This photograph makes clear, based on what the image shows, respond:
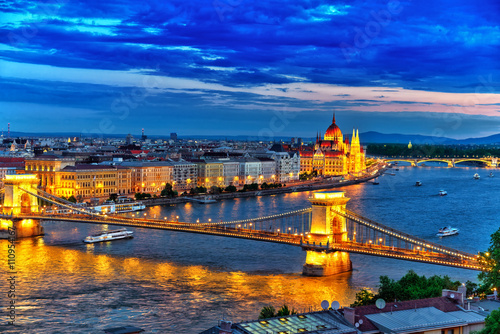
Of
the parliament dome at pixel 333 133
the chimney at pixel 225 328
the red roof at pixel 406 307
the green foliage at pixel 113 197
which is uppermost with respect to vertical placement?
the parliament dome at pixel 333 133

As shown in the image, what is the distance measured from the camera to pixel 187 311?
13984 mm

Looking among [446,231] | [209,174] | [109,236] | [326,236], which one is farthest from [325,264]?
[209,174]

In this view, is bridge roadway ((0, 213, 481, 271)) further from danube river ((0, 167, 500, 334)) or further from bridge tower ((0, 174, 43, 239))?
bridge tower ((0, 174, 43, 239))

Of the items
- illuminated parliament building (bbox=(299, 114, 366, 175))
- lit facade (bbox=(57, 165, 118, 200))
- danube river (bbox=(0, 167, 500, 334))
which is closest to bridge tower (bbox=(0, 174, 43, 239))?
danube river (bbox=(0, 167, 500, 334))

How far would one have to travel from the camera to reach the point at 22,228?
24484 mm

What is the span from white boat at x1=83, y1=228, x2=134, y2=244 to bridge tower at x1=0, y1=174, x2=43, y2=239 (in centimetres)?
269

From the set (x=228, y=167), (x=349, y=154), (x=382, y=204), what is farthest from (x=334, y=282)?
(x=349, y=154)

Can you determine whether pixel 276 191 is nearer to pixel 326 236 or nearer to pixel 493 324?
pixel 326 236

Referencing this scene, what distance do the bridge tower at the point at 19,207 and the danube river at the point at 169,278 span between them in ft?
2.28

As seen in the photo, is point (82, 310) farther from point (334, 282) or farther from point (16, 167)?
point (16, 167)

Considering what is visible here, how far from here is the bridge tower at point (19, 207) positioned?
80.2ft

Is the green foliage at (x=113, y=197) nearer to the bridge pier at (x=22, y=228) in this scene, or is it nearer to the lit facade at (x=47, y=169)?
the lit facade at (x=47, y=169)

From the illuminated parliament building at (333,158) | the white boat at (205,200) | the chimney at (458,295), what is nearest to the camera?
the chimney at (458,295)

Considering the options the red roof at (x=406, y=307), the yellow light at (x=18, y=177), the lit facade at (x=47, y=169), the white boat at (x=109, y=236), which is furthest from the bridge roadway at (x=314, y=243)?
the lit facade at (x=47, y=169)
